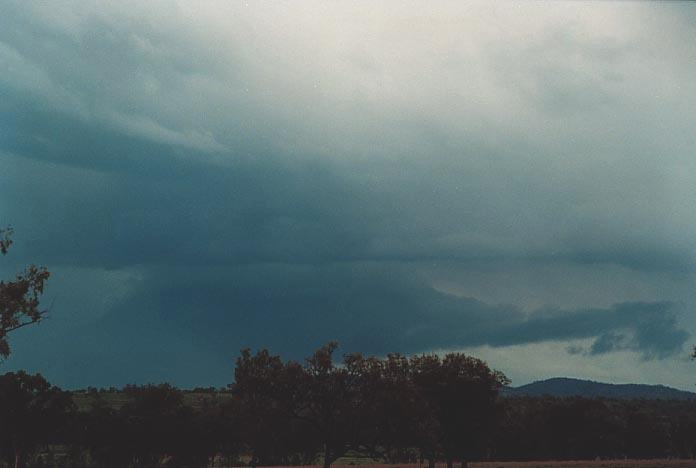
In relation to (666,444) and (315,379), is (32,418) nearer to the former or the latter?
(315,379)

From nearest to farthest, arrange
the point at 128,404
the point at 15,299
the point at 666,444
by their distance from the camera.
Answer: the point at 15,299, the point at 128,404, the point at 666,444

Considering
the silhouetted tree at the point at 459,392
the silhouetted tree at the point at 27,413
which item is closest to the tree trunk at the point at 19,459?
the silhouetted tree at the point at 27,413

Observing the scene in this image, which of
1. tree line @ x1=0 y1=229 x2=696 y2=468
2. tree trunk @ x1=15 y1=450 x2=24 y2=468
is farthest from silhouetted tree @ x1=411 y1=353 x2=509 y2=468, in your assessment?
tree trunk @ x1=15 y1=450 x2=24 y2=468

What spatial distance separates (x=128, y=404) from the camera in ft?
369

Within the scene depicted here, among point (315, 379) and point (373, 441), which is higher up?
point (315, 379)

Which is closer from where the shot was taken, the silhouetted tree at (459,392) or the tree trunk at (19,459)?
the silhouetted tree at (459,392)

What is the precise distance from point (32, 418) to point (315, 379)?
5751cm

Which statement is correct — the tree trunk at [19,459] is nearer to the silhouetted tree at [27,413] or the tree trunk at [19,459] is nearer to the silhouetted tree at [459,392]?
the silhouetted tree at [27,413]

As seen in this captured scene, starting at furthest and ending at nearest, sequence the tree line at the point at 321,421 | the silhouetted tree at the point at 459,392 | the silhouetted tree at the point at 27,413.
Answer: the silhouetted tree at the point at 27,413
the silhouetted tree at the point at 459,392
the tree line at the point at 321,421

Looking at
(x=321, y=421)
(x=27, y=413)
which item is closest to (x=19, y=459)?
(x=27, y=413)

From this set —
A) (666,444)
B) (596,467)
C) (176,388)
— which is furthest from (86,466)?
(666,444)

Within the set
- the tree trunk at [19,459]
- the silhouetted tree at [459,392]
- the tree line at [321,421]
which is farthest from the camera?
the tree trunk at [19,459]

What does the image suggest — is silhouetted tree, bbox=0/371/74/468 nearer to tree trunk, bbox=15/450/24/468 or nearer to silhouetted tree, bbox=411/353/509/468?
tree trunk, bbox=15/450/24/468

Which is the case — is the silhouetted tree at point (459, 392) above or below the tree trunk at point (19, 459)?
above
